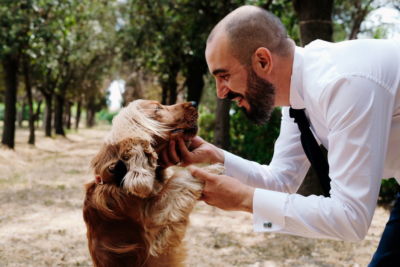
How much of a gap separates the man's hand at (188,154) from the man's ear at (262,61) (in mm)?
973

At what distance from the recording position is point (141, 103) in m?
3.56

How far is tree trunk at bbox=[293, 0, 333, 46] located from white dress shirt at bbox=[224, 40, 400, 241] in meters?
4.79

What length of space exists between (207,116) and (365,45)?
57.4 ft

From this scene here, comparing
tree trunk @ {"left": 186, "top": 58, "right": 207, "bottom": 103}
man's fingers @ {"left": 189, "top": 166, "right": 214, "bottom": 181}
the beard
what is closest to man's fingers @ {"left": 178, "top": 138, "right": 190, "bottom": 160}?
man's fingers @ {"left": 189, "top": 166, "right": 214, "bottom": 181}

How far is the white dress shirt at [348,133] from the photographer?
2061 millimetres

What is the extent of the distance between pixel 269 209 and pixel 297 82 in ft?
2.61

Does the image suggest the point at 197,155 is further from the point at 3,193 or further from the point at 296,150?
the point at 3,193

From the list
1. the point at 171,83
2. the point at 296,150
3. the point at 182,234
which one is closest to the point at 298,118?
the point at 296,150

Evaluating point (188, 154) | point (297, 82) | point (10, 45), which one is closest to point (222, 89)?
point (297, 82)

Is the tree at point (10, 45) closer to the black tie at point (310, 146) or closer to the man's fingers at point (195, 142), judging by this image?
the man's fingers at point (195, 142)

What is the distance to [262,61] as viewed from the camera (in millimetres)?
2529

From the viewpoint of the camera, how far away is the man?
207cm

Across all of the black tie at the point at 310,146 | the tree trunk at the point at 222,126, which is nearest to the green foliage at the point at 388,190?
the tree trunk at the point at 222,126

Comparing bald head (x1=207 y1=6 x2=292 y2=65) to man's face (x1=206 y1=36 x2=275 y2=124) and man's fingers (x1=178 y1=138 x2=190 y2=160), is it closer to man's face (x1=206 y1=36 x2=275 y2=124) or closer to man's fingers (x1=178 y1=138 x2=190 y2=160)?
man's face (x1=206 y1=36 x2=275 y2=124)
